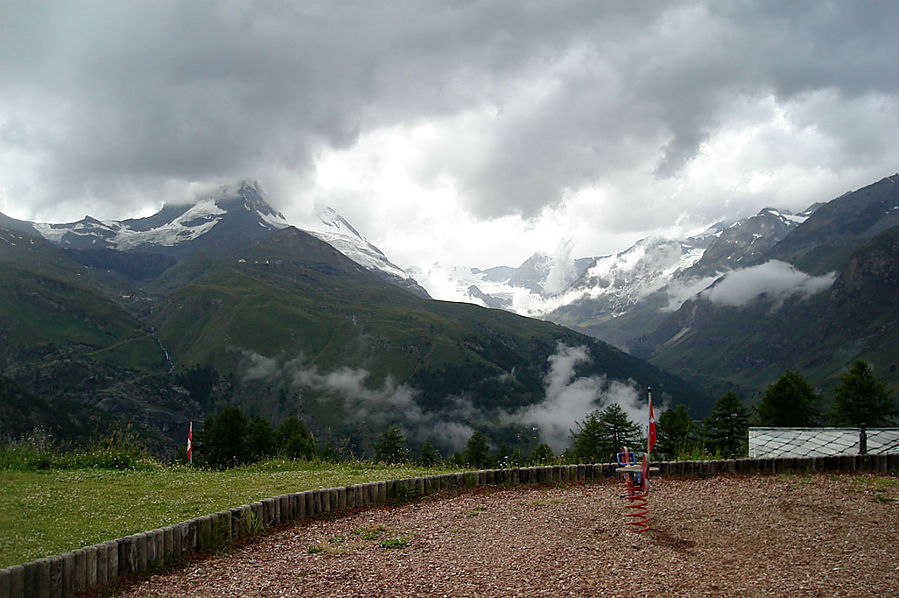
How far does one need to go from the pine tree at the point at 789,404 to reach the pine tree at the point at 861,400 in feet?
8.17

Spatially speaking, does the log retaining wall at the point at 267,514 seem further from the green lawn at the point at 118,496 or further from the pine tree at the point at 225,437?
the pine tree at the point at 225,437

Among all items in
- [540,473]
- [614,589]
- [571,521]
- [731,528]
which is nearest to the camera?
[614,589]

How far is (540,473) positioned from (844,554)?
936 cm

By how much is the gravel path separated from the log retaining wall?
483 mm

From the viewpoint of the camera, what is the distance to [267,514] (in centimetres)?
1432

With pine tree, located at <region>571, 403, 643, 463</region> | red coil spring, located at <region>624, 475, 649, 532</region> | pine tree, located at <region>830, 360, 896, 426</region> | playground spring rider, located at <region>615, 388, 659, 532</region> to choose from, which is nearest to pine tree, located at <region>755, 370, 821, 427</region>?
pine tree, located at <region>830, 360, 896, 426</region>

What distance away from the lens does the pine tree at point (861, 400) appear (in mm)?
63844

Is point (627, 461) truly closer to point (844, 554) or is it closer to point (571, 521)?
point (571, 521)

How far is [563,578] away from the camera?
10.4 meters

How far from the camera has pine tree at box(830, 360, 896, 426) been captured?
63.8 metres

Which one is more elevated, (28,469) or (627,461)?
(627,461)

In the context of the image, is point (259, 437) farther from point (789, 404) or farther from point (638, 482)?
point (638, 482)

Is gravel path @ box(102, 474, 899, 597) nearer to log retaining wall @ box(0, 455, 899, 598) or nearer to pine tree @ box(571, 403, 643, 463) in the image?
log retaining wall @ box(0, 455, 899, 598)

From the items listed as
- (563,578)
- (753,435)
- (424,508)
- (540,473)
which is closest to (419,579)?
(563,578)
